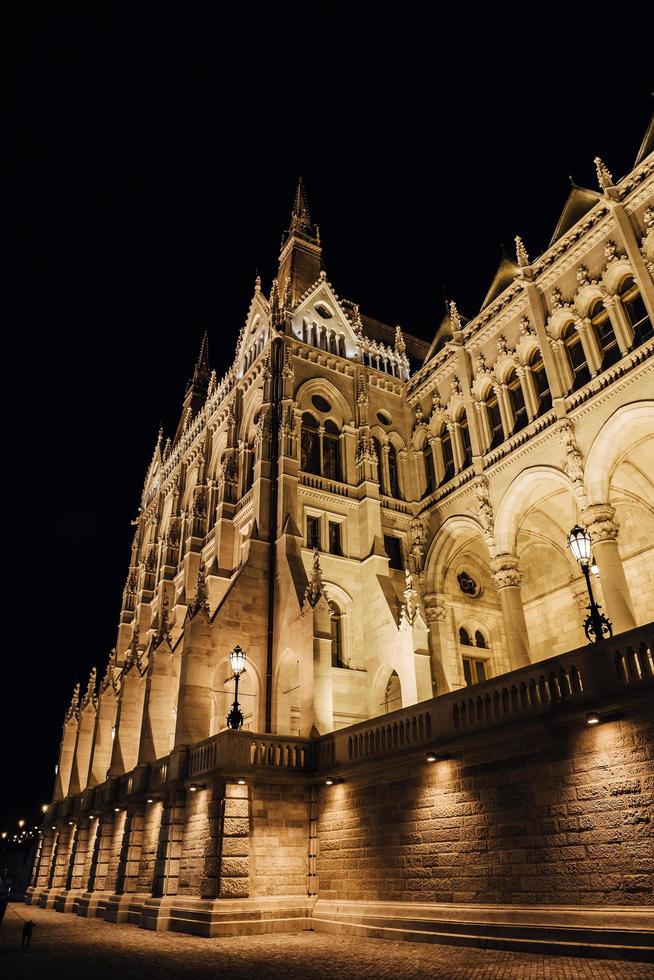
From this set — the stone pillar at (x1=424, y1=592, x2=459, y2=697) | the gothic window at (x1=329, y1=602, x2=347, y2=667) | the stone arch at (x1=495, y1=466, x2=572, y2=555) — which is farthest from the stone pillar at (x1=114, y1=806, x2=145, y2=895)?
the stone arch at (x1=495, y1=466, x2=572, y2=555)

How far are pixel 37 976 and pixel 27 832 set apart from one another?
6230 centimetres

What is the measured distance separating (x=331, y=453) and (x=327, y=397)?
2.88 m

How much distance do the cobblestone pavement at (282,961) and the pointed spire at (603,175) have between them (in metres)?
23.4

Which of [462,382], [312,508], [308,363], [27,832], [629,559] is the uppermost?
[308,363]

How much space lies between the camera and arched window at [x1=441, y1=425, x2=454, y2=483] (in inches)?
1208

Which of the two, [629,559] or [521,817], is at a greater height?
[629,559]

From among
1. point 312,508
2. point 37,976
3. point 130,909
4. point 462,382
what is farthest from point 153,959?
point 462,382

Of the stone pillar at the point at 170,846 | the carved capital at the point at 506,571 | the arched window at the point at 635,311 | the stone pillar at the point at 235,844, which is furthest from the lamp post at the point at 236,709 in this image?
the arched window at the point at 635,311

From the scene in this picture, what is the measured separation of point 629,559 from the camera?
2619 centimetres

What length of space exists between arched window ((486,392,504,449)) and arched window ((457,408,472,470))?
153 cm

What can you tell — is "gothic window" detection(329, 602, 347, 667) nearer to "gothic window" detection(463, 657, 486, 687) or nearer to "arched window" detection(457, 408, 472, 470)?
"gothic window" detection(463, 657, 486, 687)

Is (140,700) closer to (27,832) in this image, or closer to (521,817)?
(521,817)

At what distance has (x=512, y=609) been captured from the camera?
2391 cm

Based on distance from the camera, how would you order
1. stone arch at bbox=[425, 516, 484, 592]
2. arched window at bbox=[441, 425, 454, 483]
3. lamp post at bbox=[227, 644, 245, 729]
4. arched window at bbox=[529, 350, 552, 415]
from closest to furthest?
lamp post at bbox=[227, 644, 245, 729] < arched window at bbox=[529, 350, 552, 415] < stone arch at bbox=[425, 516, 484, 592] < arched window at bbox=[441, 425, 454, 483]
